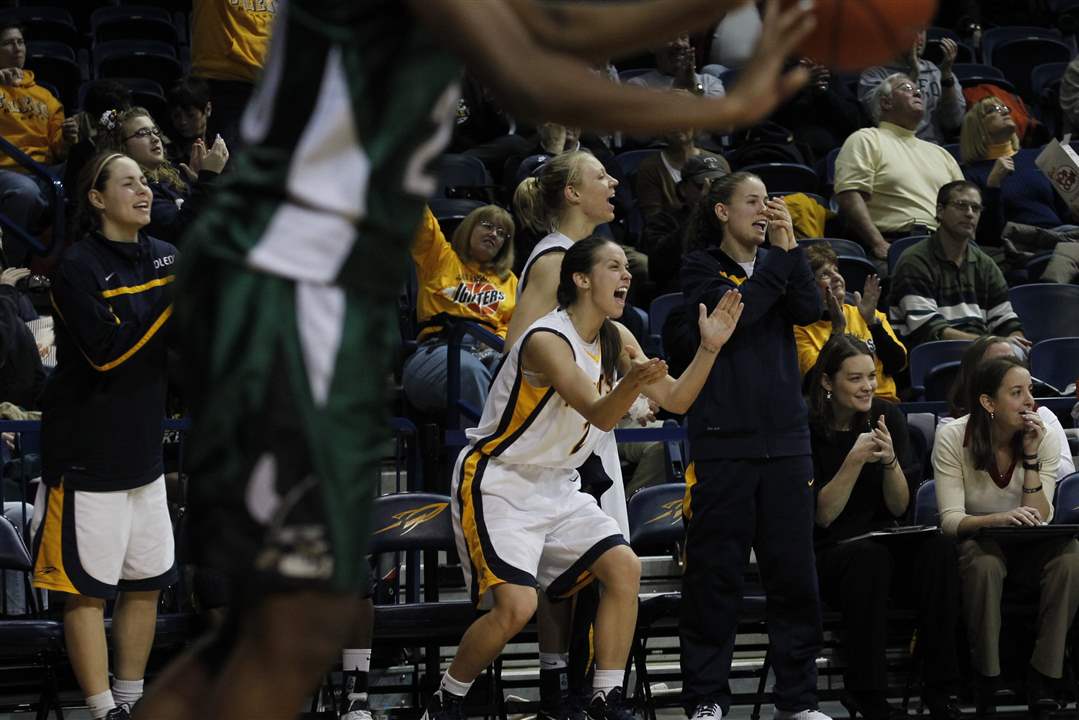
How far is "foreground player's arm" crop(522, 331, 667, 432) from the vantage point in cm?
518

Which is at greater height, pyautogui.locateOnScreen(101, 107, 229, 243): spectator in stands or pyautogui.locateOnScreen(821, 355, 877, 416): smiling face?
pyautogui.locateOnScreen(101, 107, 229, 243): spectator in stands

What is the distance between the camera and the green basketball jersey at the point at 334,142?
2.20 metres

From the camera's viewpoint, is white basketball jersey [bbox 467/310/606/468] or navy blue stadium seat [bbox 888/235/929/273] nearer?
white basketball jersey [bbox 467/310/606/468]

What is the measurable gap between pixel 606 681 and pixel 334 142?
3.55m

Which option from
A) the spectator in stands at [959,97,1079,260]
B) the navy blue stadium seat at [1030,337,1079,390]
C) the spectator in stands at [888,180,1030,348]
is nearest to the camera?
the navy blue stadium seat at [1030,337,1079,390]

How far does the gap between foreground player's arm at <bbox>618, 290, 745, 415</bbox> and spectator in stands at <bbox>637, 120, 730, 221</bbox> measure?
3940mm

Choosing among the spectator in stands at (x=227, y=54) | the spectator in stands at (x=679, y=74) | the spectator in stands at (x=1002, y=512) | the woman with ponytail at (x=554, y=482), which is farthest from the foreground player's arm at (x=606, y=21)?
the spectator in stands at (x=679, y=74)

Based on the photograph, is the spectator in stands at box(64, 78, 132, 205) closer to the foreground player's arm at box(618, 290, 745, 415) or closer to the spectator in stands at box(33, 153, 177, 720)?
the spectator in stands at box(33, 153, 177, 720)

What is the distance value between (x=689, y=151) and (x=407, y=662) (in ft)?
14.2

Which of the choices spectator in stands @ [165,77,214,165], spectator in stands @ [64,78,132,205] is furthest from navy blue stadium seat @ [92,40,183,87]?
spectator in stands @ [165,77,214,165]

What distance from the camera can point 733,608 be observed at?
575cm

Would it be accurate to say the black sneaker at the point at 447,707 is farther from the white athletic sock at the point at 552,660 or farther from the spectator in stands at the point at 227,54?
the spectator in stands at the point at 227,54

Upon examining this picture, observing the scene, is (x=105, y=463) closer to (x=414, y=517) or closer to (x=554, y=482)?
(x=414, y=517)

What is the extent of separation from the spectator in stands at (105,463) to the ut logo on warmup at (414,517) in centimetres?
101
